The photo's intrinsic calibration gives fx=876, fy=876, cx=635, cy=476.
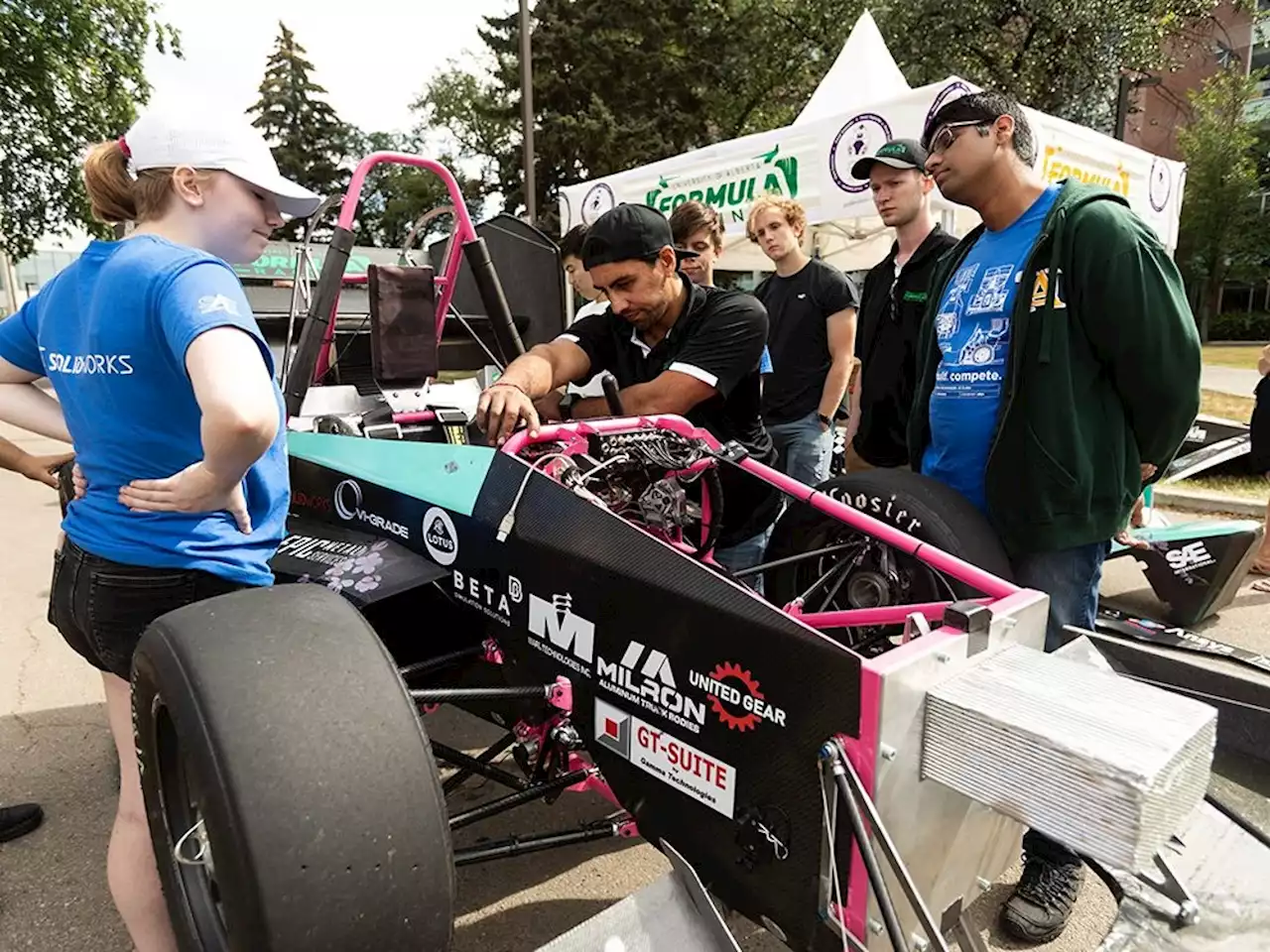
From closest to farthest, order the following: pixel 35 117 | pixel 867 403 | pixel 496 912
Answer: pixel 496 912
pixel 867 403
pixel 35 117

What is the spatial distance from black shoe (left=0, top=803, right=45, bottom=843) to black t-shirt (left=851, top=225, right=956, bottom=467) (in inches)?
121

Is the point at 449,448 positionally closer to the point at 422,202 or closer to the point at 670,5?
the point at 670,5

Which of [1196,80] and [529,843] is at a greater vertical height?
[1196,80]

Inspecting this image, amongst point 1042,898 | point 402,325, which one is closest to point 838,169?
point 402,325

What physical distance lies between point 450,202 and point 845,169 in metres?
4.35

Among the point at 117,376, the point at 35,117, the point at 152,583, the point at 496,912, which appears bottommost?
the point at 496,912

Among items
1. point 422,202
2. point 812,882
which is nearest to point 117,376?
point 812,882

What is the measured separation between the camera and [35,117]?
1366 cm

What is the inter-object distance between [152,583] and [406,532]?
76 cm

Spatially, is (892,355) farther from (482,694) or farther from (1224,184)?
(1224,184)

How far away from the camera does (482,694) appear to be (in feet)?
6.05

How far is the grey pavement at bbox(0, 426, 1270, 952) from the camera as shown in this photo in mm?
2252

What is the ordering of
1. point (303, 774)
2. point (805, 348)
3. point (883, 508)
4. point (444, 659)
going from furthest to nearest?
point (805, 348), point (883, 508), point (444, 659), point (303, 774)

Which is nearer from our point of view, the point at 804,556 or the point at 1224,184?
the point at 804,556
